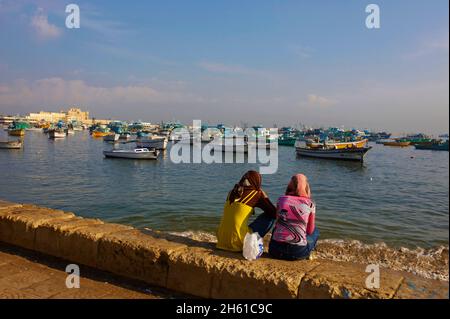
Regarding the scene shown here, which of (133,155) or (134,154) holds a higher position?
(134,154)

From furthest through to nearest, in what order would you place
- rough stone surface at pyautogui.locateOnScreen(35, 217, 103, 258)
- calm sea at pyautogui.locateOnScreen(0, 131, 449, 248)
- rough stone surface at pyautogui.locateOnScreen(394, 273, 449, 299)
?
calm sea at pyautogui.locateOnScreen(0, 131, 449, 248) < rough stone surface at pyautogui.locateOnScreen(35, 217, 103, 258) < rough stone surface at pyautogui.locateOnScreen(394, 273, 449, 299)

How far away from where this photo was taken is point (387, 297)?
9.39ft

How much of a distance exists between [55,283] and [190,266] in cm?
147

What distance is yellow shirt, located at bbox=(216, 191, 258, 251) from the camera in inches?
155

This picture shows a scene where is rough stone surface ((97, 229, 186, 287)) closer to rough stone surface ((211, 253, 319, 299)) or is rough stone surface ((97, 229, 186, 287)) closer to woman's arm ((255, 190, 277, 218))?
rough stone surface ((211, 253, 319, 299))

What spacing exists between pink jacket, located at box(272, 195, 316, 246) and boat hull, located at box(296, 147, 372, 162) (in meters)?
42.8

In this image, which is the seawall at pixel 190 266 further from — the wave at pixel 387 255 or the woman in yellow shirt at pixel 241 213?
the wave at pixel 387 255

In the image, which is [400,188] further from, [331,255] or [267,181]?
[331,255]

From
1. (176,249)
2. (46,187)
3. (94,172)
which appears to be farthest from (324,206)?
(94,172)

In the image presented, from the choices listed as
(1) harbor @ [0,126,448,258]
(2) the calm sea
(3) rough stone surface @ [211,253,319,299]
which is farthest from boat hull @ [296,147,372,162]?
(3) rough stone surface @ [211,253,319,299]

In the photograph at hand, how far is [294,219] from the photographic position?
12.6 feet

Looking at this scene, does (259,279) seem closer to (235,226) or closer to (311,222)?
(235,226)

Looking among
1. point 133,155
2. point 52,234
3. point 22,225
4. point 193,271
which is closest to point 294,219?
point 193,271
